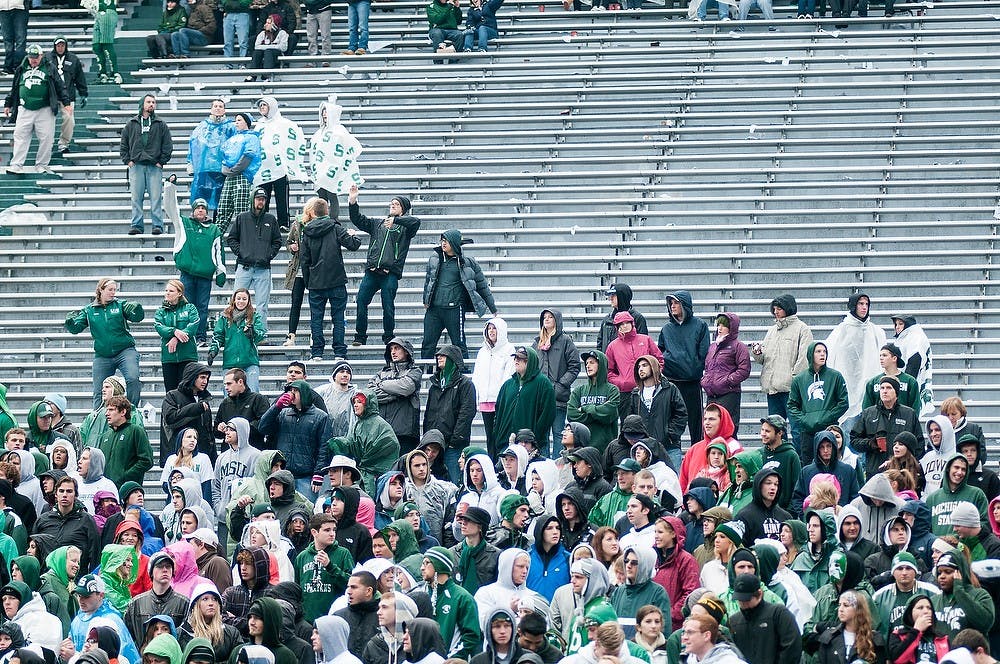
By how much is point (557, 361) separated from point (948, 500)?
4.06m

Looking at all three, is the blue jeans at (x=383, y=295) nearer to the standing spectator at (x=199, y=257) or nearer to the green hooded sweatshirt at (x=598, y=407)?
the standing spectator at (x=199, y=257)

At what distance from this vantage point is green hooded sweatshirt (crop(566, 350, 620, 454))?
52.4 feet

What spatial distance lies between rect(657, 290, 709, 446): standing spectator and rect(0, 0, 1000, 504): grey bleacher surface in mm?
1220

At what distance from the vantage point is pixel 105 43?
2475cm

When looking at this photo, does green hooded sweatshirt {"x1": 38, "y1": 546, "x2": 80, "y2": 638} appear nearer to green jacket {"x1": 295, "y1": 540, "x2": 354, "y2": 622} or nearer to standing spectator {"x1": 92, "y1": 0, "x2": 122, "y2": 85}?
green jacket {"x1": 295, "y1": 540, "x2": 354, "y2": 622}

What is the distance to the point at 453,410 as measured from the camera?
16.5 m

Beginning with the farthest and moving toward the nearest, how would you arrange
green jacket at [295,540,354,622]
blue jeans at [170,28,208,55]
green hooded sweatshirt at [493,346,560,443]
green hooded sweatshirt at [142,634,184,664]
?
1. blue jeans at [170,28,208,55]
2. green hooded sweatshirt at [493,346,560,443]
3. green jacket at [295,540,354,622]
4. green hooded sweatshirt at [142,634,184,664]

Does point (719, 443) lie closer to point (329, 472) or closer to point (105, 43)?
point (329, 472)

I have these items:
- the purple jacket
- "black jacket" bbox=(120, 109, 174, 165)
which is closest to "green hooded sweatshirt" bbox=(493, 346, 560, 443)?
the purple jacket

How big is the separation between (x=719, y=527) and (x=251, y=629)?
10.6ft

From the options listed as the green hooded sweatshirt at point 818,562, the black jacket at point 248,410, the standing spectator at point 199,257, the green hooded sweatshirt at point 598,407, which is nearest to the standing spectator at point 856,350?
→ the green hooded sweatshirt at point 598,407

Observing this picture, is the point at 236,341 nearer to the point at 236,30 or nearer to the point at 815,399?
the point at 815,399

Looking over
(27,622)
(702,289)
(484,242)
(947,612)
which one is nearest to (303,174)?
(484,242)

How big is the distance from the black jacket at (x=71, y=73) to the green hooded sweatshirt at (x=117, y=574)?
37.2 ft
